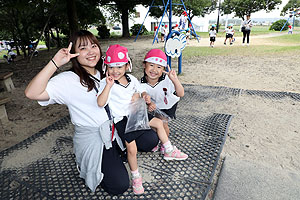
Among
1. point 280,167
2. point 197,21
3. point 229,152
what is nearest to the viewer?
point 280,167

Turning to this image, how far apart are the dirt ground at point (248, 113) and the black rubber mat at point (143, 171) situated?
34 centimetres

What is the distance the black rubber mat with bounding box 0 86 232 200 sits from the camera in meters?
1.53

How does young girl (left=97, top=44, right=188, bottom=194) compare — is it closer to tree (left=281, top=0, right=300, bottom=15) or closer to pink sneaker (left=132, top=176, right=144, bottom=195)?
pink sneaker (left=132, top=176, right=144, bottom=195)

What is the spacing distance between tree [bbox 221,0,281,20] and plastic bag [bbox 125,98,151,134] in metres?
31.8

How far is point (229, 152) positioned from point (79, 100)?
4.91ft

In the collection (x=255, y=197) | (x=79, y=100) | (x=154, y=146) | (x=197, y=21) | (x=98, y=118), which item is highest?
(x=197, y=21)

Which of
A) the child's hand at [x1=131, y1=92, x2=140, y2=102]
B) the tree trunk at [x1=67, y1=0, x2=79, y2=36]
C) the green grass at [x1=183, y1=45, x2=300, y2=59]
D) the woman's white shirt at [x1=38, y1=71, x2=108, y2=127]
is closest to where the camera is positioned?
the woman's white shirt at [x1=38, y1=71, x2=108, y2=127]

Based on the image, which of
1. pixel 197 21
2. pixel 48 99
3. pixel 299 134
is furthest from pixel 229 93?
pixel 197 21

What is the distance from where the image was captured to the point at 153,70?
1.79 meters

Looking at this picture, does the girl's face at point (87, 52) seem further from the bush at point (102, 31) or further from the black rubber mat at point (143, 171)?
the bush at point (102, 31)

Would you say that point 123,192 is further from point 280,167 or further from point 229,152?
point 280,167

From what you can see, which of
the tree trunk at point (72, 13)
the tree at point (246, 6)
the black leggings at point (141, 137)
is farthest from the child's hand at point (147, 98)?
the tree at point (246, 6)

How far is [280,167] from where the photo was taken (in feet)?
6.18

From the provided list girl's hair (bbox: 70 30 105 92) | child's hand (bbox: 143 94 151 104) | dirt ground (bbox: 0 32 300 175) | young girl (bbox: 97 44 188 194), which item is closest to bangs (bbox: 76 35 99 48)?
girl's hair (bbox: 70 30 105 92)
